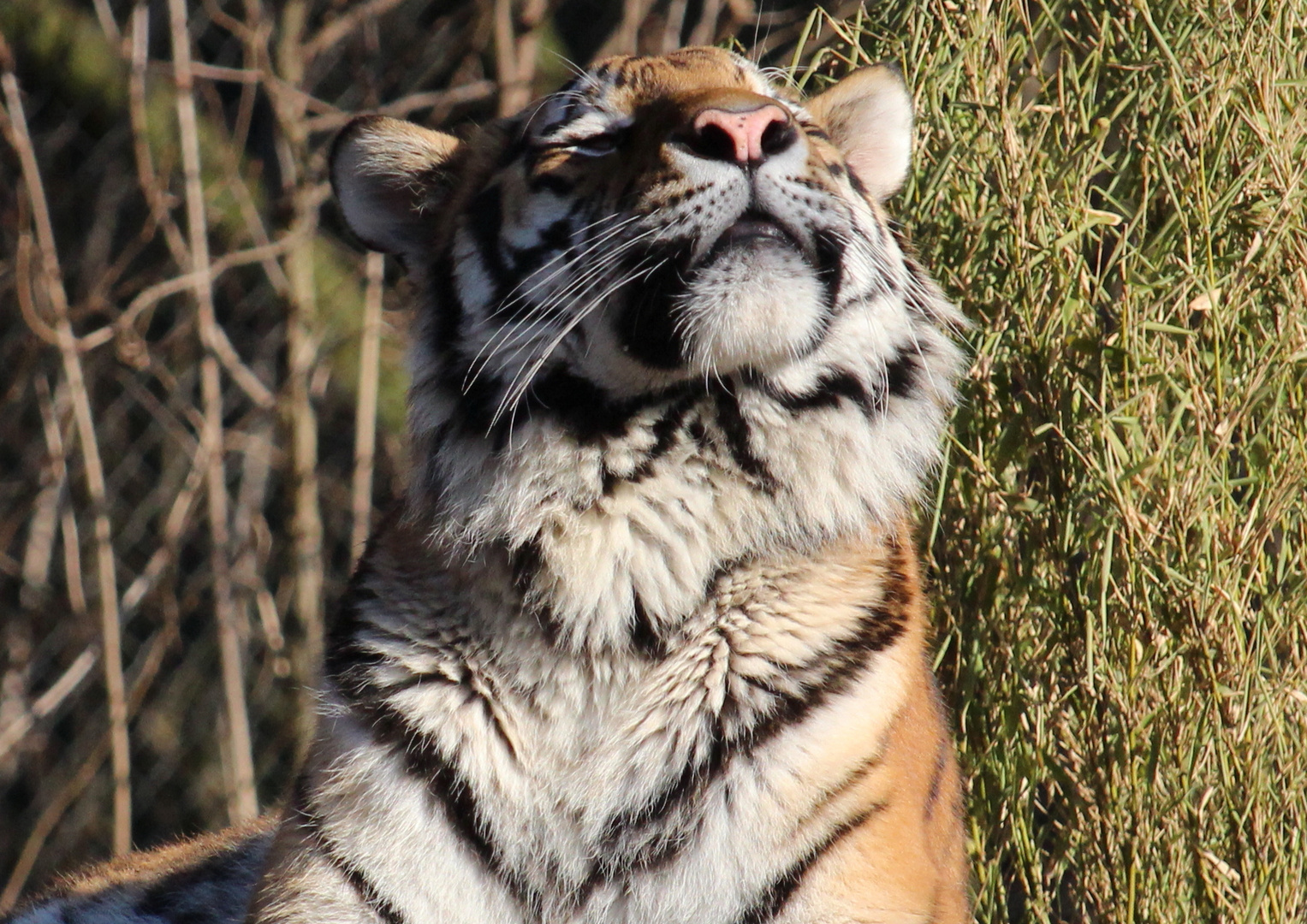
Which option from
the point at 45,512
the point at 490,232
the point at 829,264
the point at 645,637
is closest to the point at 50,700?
the point at 45,512

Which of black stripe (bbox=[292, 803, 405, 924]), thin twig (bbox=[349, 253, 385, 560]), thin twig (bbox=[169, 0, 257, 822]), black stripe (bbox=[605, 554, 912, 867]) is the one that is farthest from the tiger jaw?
thin twig (bbox=[169, 0, 257, 822])

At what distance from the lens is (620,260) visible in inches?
63.8

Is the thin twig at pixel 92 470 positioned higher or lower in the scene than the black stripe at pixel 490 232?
lower

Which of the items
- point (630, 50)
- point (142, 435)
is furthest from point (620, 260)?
point (142, 435)

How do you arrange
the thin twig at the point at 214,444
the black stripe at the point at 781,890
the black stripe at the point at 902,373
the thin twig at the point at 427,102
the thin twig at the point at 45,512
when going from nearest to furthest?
the black stripe at the point at 781,890, the black stripe at the point at 902,373, the thin twig at the point at 214,444, the thin twig at the point at 427,102, the thin twig at the point at 45,512

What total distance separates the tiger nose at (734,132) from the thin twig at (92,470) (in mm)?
2115

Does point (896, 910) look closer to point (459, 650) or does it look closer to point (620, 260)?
point (459, 650)

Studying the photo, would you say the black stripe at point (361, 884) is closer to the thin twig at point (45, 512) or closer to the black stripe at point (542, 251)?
the black stripe at point (542, 251)

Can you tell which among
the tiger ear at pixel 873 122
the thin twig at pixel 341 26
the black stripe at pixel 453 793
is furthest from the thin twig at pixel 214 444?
the tiger ear at pixel 873 122

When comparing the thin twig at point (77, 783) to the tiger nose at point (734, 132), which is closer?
the tiger nose at point (734, 132)

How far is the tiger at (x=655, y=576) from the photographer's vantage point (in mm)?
1564

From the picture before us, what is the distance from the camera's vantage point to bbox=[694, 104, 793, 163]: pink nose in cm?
154

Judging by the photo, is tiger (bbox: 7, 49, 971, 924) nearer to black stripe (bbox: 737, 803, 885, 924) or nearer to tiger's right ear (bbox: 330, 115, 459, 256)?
black stripe (bbox: 737, 803, 885, 924)

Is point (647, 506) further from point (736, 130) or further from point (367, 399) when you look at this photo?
point (367, 399)
